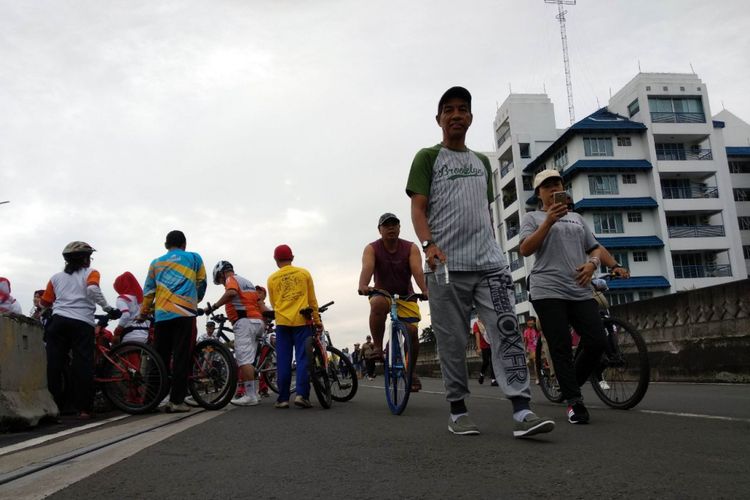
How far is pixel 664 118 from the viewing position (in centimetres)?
5112

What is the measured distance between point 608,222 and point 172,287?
4687cm

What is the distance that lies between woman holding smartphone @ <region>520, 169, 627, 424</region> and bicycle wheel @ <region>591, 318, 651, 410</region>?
1.16 feet

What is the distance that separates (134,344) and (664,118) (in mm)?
51751

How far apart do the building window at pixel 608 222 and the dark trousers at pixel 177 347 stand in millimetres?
45713

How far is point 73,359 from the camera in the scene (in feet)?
23.1

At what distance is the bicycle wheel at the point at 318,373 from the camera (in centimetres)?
711

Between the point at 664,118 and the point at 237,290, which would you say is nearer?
the point at 237,290

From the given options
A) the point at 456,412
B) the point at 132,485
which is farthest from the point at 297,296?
the point at 132,485

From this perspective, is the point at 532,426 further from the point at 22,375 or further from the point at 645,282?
the point at 645,282

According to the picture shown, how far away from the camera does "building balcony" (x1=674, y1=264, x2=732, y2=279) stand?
49250mm

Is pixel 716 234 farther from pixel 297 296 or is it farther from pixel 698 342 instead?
pixel 297 296

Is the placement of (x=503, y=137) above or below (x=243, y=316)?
above

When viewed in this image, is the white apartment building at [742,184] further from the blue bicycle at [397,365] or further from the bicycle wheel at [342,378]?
the blue bicycle at [397,365]

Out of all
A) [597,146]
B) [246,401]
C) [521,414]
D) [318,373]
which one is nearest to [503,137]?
[597,146]
